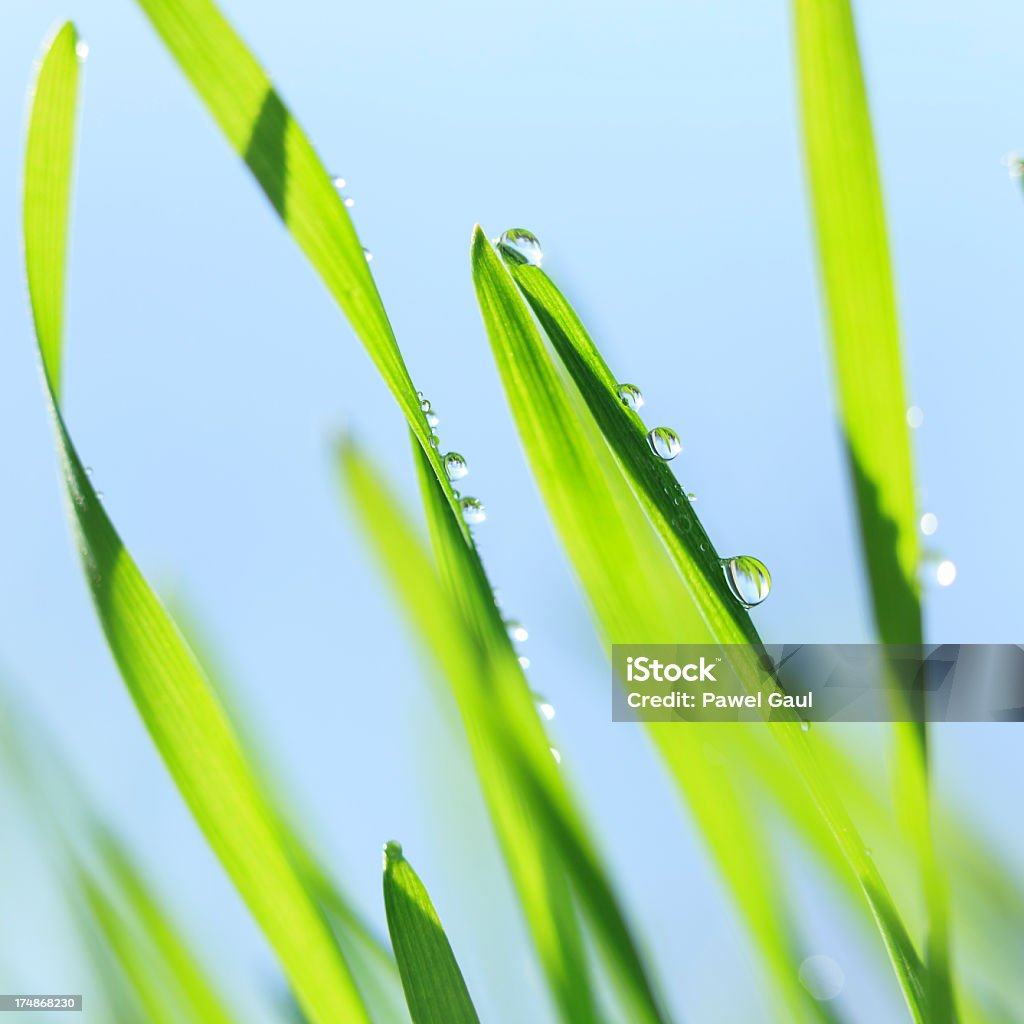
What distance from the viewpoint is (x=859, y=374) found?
0.78 feet

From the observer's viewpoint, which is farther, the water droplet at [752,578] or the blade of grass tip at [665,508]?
the water droplet at [752,578]

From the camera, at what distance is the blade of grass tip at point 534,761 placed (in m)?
0.28

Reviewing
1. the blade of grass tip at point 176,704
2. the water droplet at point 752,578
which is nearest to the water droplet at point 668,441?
the water droplet at point 752,578

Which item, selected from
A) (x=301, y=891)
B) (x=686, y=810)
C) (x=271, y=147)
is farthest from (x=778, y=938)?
(x=271, y=147)

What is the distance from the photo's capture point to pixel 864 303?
0.24 m

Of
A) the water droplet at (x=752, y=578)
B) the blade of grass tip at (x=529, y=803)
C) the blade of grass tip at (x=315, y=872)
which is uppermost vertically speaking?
the water droplet at (x=752, y=578)

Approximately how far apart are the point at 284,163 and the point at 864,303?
18 cm

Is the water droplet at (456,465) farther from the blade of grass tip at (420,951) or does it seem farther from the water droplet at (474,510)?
the blade of grass tip at (420,951)

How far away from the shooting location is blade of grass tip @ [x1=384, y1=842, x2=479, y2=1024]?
0.72ft

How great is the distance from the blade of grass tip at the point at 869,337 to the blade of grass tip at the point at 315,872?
252 millimetres

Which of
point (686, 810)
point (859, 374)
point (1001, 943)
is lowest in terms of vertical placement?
point (1001, 943)

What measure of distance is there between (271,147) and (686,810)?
0.87ft

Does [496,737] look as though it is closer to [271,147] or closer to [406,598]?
[406,598]

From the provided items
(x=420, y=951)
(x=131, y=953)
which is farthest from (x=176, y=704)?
(x=131, y=953)
